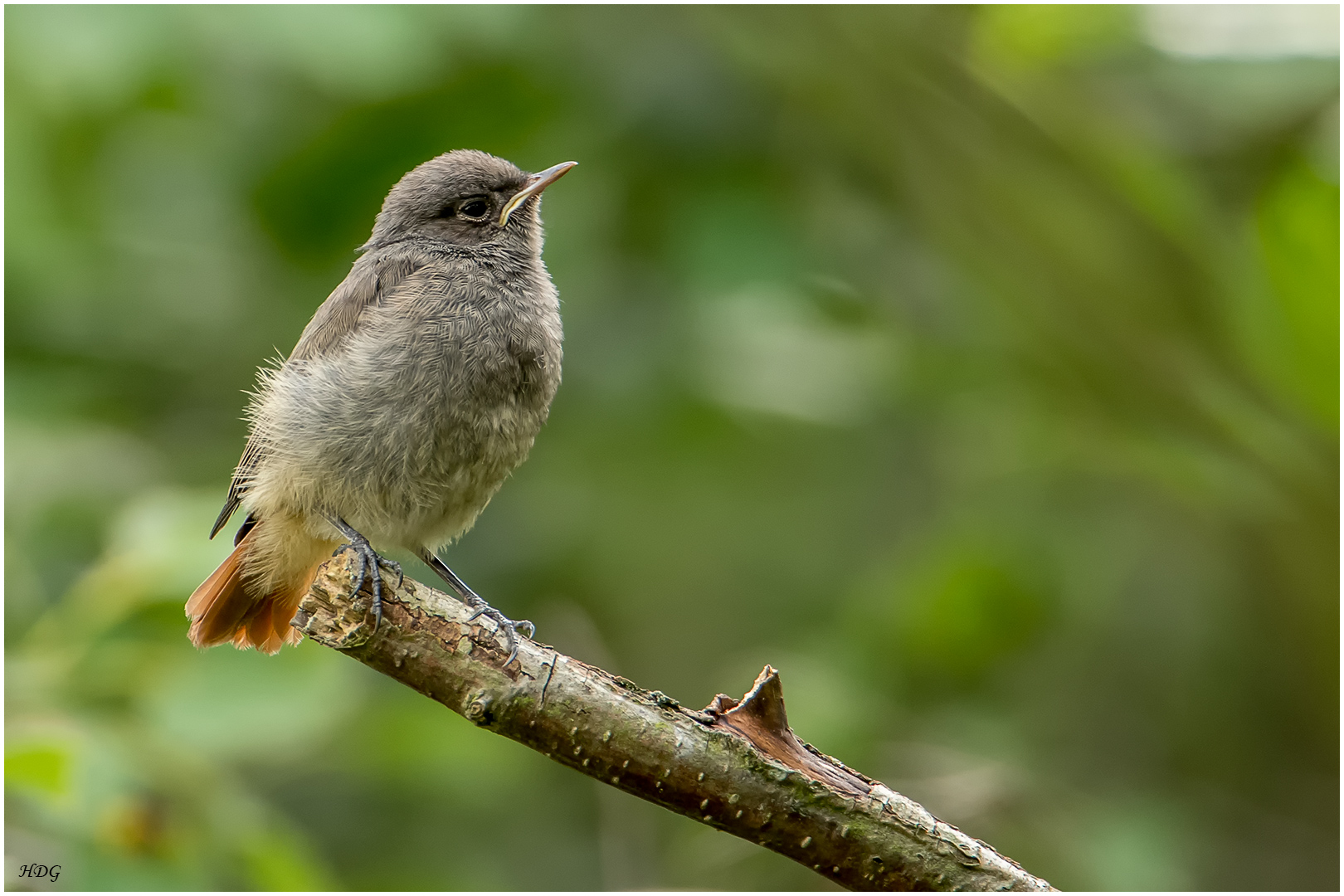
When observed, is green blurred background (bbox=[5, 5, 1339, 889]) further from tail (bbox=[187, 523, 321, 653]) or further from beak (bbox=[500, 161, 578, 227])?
beak (bbox=[500, 161, 578, 227])

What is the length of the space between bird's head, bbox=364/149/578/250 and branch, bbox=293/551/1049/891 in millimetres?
1888

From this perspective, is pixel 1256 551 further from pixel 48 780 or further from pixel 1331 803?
pixel 48 780

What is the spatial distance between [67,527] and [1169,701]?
15.2 feet

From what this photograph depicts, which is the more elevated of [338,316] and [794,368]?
[794,368]

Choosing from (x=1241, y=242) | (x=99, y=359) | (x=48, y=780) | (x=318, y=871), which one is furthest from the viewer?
(x=99, y=359)

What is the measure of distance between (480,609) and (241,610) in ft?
4.32

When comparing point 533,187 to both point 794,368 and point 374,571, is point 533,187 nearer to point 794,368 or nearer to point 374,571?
point 794,368

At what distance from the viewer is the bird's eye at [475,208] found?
4.63 m

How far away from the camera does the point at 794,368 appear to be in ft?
17.3

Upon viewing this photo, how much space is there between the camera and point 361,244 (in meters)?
4.90

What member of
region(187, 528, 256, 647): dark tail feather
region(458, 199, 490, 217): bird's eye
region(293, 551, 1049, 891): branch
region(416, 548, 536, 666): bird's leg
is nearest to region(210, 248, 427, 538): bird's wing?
region(187, 528, 256, 647): dark tail feather

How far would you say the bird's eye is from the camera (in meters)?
4.63

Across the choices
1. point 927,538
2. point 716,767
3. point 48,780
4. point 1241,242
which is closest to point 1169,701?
point 927,538

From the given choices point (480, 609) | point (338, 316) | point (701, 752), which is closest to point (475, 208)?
point (338, 316)
